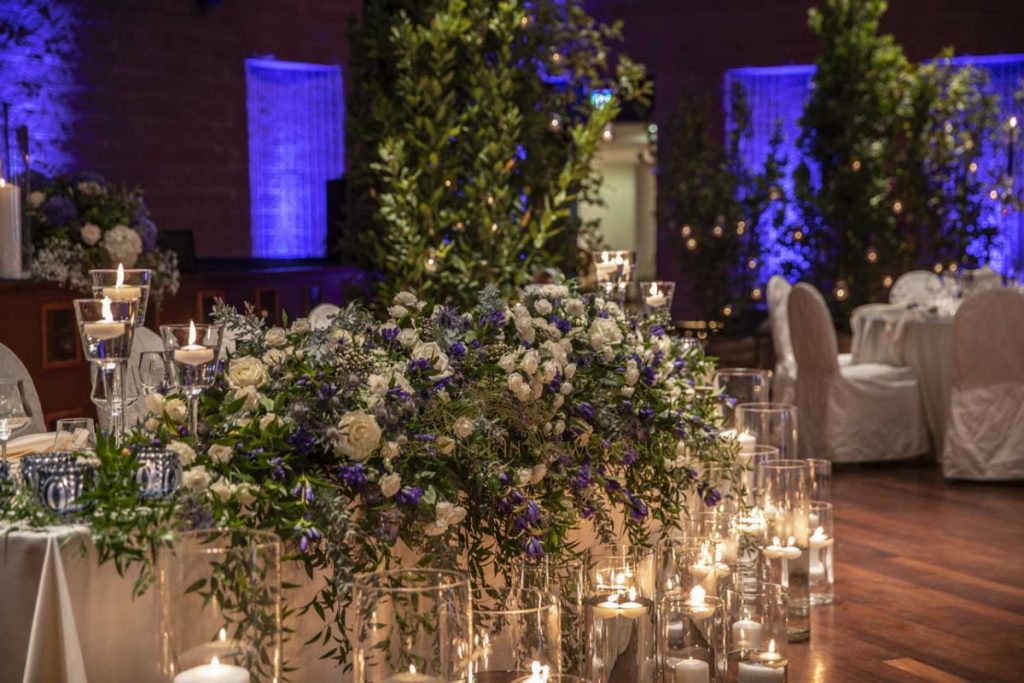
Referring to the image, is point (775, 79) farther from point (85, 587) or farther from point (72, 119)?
point (85, 587)

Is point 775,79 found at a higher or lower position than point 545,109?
higher

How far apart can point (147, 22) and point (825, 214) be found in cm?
544

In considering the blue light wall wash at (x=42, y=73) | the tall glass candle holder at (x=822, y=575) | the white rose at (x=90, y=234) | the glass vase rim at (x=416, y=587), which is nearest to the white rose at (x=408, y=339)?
the glass vase rim at (x=416, y=587)

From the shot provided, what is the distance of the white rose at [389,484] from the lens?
Result: 2.47m

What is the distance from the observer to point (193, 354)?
2357 millimetres

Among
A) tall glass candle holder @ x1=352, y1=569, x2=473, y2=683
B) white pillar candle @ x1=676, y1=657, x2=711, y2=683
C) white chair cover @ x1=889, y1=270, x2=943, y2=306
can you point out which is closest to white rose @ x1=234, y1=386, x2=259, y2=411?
tall glass candle holder @ x1=352, y1=569, x2=473, y2=683

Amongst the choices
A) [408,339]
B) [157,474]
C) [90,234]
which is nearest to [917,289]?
[90,234]

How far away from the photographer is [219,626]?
185 centimetres

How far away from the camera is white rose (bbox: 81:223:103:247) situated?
20.1 ft

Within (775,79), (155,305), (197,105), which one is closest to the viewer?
(155,305)

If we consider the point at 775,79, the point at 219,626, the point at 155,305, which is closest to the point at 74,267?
the point at 155,305

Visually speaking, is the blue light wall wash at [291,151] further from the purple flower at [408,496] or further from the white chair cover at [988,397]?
the purple flower at [408,496]

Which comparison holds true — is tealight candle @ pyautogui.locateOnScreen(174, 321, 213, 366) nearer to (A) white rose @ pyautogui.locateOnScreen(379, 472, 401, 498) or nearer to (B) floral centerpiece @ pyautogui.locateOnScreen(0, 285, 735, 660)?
(B) floral centerpiece @ pyautogui.locateOnScreen(0, 285, 735, 660)

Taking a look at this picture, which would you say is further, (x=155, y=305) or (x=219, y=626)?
(x=155, y=305)
